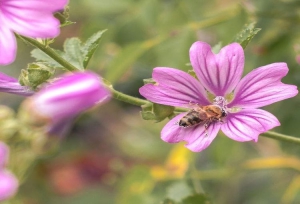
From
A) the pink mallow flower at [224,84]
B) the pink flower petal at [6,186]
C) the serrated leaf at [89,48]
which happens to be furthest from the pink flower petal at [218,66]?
the pink flower petal at [6,186]

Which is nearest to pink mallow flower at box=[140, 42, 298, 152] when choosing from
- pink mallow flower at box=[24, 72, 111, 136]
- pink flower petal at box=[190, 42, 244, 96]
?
pink flower petal at box=[190, 42, 244, 96]

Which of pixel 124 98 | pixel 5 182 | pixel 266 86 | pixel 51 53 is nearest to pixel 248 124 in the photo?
pixel 266 86

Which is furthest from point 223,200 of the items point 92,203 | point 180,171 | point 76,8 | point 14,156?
point 14,156

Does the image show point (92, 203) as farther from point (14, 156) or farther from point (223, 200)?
point (14, 156)

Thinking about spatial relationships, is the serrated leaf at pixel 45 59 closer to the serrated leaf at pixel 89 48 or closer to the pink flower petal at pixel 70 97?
the serrated leaf at pixel 89 48

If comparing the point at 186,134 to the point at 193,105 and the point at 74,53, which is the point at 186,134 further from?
the point at 74,53

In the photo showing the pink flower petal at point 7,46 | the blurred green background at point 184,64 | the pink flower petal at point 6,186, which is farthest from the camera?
the blurred green background at point 184,64
